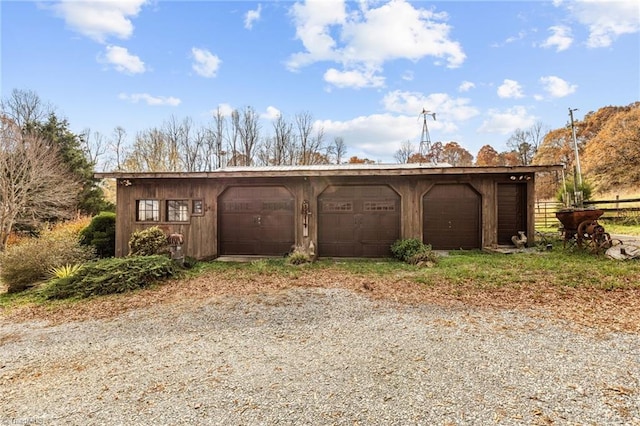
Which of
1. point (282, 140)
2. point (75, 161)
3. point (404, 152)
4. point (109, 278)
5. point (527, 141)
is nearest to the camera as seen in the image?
point (109, 278)

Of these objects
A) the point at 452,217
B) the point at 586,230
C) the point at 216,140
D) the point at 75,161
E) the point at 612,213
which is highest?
the point at 216,140

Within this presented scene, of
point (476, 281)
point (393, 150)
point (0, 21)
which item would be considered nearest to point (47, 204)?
point (0, 21)

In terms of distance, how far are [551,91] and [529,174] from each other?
16081 mm

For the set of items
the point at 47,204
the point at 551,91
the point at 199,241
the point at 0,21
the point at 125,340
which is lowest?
the point at 125,340

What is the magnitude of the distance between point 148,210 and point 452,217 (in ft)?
31.4

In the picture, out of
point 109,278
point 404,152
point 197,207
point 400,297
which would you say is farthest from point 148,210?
point 404,152

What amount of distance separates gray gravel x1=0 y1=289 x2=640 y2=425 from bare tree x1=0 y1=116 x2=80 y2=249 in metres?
11.9

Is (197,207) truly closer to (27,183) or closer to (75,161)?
(27,183)

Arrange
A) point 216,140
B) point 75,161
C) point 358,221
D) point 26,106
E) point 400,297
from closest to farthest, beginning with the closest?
point 400,297, point 358,221, point 75,161, point 26,106, point 216,140

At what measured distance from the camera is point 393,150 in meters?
32.7

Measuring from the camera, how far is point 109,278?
6402 millimetres

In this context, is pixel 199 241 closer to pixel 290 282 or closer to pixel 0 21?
pixel 290 282

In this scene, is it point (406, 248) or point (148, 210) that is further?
point (148, 210)

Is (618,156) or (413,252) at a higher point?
(618,156)
